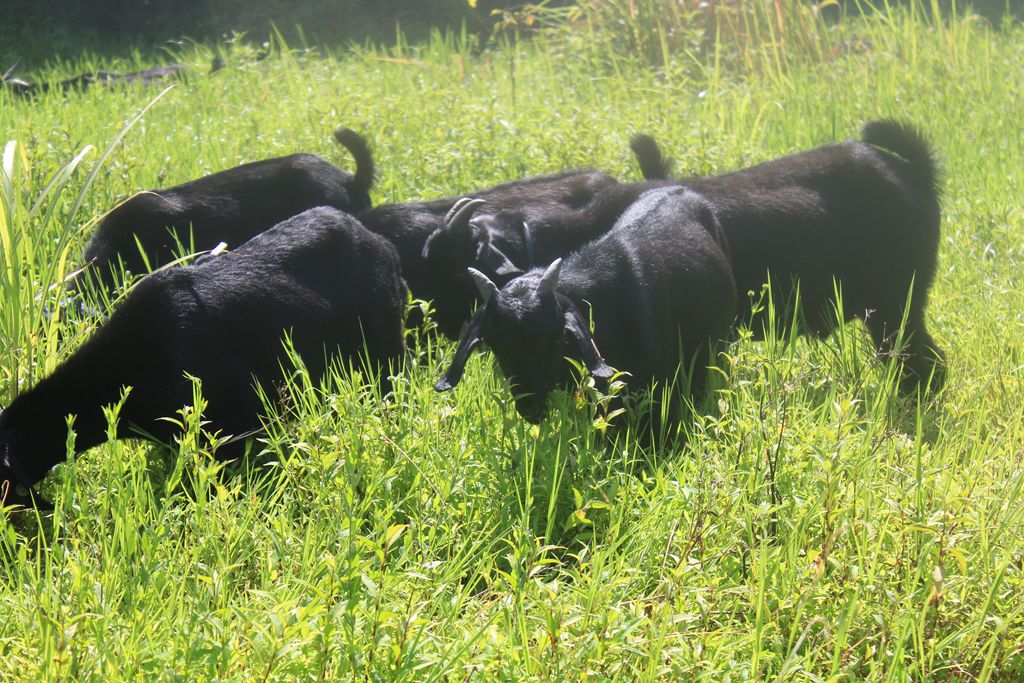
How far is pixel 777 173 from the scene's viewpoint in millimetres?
5273

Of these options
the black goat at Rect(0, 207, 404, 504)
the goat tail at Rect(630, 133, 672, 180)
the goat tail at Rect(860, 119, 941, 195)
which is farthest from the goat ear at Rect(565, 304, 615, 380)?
the goat tail at Rect(860, 119, 941, 195)

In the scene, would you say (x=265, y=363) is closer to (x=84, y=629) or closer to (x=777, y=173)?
(x=84, y=629)

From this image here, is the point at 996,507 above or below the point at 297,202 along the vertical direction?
below

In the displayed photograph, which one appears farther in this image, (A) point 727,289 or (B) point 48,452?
(A) point 727,289

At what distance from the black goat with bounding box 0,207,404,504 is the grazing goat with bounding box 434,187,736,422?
68cm

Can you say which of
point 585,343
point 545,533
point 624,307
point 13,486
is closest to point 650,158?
point 624,307

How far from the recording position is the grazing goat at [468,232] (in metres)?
5.15

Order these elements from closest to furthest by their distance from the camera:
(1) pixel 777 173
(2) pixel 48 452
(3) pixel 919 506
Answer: (3) pixel 919 506 < (2) pixel 48 452 < (1) pixel 777 173

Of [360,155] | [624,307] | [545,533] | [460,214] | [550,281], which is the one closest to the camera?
[545,533]

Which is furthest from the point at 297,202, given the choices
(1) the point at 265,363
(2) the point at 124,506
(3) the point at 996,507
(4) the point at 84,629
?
(3) the point at 996,507

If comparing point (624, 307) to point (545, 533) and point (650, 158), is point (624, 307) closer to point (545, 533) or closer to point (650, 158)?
point (545, 533)

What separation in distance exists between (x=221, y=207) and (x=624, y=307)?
2.53 metres

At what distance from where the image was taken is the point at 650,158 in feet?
19.4

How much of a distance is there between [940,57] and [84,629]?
27.7 feet
